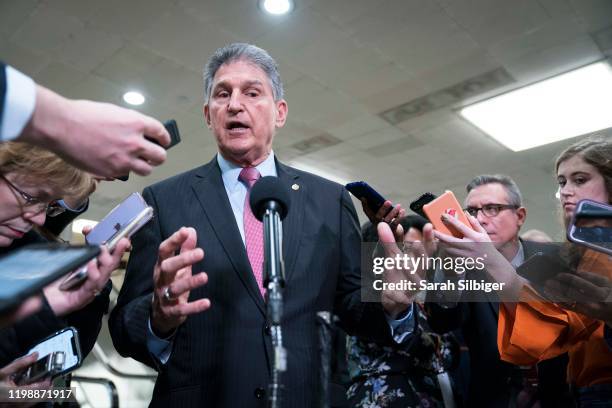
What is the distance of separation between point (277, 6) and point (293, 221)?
248 cm

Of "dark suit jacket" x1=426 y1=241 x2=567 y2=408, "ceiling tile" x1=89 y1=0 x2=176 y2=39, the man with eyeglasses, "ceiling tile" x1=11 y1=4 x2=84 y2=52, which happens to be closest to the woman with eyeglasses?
the man with eyeglasses

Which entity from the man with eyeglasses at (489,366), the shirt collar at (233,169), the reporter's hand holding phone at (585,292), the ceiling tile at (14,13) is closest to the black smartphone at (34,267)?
the shirt collar at (233,169)

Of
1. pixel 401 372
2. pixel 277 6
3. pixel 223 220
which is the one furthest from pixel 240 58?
pixel 277 6

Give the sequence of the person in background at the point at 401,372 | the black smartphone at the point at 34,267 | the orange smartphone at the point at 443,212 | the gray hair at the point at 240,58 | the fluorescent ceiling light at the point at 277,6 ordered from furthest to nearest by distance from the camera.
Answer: the fluorescent ceiling light at the point at 277,6, the person in background at the point at 401,372, the gray hair at the point at 240,58, the orange smartphone at the point at 443,212, the black smartphone at the point at 34,267

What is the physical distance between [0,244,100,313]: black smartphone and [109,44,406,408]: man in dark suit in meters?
0.25

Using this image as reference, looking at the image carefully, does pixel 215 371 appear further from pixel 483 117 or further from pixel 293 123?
pixel 483 117

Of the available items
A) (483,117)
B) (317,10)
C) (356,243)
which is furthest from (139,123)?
(483,117)

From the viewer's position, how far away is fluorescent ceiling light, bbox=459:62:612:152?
424 centimetres

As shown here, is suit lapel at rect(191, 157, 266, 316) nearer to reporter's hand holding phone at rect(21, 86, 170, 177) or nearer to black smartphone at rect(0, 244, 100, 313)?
reporter's hand holding phone at rect(21, 86, 170, 177)

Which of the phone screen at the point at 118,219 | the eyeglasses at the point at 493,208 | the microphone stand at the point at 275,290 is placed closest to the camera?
the microphone stand at the point at 275,290

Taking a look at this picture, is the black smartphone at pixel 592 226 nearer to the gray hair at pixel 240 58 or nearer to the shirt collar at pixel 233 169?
the shirt collar at pixel 233 169

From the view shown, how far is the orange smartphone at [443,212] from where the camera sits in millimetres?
1367

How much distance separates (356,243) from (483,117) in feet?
13.7

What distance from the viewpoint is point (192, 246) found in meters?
0.92
